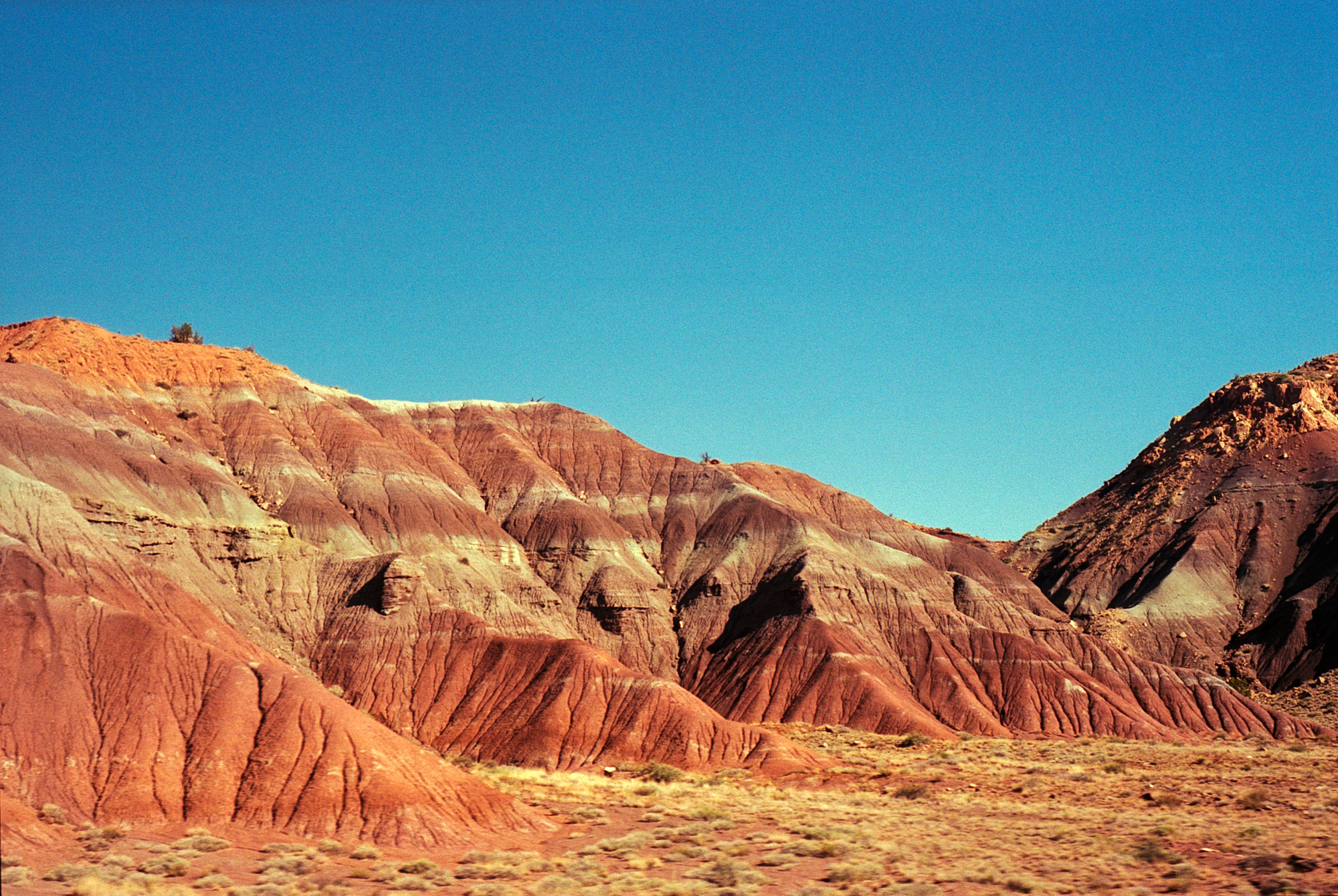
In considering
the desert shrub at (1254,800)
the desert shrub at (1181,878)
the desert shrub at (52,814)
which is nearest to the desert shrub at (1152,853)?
the desert shrub at (1181,878)

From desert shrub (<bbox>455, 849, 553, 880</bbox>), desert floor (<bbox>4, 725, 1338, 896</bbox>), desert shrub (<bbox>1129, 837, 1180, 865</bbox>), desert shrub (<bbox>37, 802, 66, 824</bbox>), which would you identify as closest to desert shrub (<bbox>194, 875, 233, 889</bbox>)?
desert floor (<bbox>4, 725, 1338, 896</bbox>)

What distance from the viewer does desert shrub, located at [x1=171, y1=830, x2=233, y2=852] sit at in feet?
133

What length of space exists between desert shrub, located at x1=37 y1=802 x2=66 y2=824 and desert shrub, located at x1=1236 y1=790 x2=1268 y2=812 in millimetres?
44162

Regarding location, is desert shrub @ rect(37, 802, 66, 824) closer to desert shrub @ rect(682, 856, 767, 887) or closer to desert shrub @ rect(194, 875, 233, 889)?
desert shrub @ rect(194, 875, 233, 889)

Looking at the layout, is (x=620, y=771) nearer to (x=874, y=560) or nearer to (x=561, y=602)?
(x=561, y=602)

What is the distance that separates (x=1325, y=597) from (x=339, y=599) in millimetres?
84147

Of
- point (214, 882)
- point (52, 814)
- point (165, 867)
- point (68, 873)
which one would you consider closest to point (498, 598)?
point (52, 814)

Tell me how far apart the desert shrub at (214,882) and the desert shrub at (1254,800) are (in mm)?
38524

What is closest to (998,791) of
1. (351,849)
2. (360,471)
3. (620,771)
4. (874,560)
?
(620,771)

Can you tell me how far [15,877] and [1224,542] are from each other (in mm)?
118515

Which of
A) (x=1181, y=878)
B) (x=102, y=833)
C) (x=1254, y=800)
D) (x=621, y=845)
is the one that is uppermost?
(x=1254, y=800)

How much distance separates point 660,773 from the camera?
68.8 meters

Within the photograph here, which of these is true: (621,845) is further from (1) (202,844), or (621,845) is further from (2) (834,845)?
(1) (202,844)

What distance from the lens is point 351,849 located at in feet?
139
